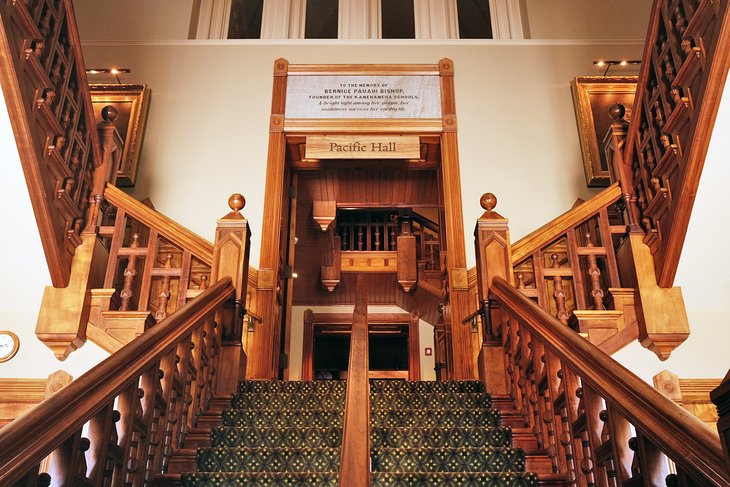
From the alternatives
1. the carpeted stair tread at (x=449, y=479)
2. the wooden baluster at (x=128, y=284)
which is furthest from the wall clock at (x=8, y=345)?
the carpeted stair tread at (x=449, y=479)

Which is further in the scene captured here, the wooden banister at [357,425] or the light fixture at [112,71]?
the light fixture at [112,71]

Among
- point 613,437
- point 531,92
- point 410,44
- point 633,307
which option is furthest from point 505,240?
point 410,44

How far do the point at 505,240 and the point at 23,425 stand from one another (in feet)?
10.7

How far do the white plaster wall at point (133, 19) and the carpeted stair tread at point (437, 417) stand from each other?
5.07 metres

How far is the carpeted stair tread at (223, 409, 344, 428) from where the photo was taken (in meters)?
3.49

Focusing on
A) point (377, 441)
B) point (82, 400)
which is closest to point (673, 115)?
point (377, 441)

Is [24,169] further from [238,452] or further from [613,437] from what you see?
[613,437]

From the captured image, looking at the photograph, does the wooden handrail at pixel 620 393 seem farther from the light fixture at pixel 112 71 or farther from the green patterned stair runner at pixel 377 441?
the light fixture at pixel 112 71

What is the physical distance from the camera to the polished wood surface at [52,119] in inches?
144

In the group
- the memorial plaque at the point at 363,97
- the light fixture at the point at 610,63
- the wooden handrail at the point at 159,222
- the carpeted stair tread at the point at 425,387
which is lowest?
the carpeted stair tread at the point at 425,387

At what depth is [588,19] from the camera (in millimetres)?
7055

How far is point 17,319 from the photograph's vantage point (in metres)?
4.94

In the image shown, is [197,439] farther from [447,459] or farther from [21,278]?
[21,278]

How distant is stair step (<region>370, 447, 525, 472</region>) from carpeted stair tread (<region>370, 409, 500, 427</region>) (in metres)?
0.42
